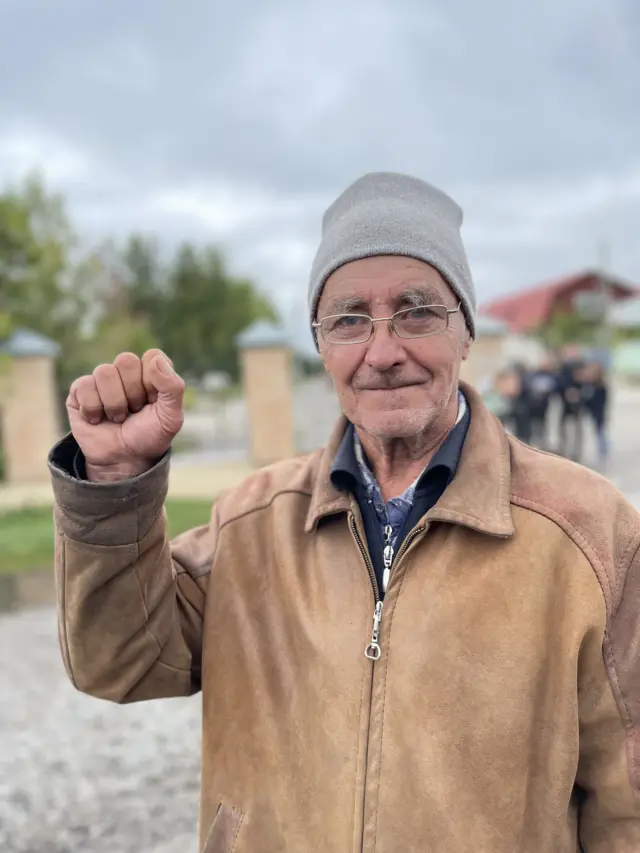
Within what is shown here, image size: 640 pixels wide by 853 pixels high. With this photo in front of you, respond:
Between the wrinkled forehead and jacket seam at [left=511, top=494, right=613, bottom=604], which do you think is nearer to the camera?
jacket seam at [left=511, top=494, right=613, bottom=604]

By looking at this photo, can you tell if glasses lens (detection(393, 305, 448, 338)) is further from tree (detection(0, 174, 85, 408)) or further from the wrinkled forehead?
tree (detection(0, 174, 85, 408))

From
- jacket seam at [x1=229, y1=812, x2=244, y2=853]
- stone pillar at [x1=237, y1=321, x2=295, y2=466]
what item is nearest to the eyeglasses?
jacket seam at [x1=229, y1=812, x2=244, y2=853]

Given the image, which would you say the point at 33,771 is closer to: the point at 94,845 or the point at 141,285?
the point at 94,845

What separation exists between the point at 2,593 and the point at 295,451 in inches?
252

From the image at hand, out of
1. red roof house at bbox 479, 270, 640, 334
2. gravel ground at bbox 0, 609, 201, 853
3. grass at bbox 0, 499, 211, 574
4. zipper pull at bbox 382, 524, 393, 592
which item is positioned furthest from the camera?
red roof house at bbox 479, 270, 640, 334

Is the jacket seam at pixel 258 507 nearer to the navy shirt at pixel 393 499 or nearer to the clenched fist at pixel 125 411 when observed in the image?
the navy shirt at pixel 393 499

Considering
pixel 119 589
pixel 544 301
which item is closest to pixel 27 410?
pixel 119 589

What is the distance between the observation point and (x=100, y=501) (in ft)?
4.37

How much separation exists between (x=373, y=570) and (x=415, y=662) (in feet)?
0.62

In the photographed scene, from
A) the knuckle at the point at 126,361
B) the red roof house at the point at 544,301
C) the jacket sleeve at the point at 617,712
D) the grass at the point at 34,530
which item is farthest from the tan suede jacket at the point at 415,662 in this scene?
the red roof house at the point at 544,301

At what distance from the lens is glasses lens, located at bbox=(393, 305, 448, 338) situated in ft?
4.79

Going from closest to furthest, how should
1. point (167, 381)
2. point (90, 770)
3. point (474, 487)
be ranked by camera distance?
point (167, 381) → point (474, 487) → point (90, 770)

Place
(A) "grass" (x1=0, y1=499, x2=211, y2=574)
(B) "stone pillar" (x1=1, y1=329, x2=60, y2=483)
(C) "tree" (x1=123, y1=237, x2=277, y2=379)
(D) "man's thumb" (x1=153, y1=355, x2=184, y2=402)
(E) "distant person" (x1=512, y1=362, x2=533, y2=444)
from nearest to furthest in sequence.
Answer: (D) "man's thumb" (x1=153, y1=355, x2=184, y2=402) → (A) "grass" (x1=0, y1=499, x2=211, y2=574) → (E) "distant person" (x1=512, y1=362, x2=533, y2=444) → (B) "stone pillar" (x1=1, y1=329, x2=60, y2=483) → (C) "tree" (x1=123, y1=237, x2=277, y2=379)

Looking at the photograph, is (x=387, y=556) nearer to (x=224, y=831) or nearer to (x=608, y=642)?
(x=608, y=642)
